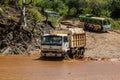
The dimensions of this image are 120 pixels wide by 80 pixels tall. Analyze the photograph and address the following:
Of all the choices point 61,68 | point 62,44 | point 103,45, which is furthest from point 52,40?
point 103,45

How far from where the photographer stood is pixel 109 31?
2233 inches

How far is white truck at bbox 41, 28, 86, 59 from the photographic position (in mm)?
32188

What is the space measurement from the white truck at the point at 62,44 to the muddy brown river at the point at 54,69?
0.71 meters

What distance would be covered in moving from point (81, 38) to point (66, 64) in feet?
17.4

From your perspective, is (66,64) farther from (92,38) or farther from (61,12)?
(61,12)

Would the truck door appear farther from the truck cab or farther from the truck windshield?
the truck windshield

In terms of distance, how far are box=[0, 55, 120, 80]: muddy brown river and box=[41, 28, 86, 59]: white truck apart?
71cm

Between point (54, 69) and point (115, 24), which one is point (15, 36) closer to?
point (54, 69)

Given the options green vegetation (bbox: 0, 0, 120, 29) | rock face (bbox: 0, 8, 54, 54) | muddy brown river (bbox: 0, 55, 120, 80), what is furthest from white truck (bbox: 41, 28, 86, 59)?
green vegetation (bbox: 0, 0, 120, 29)

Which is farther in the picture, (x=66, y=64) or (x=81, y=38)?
(x=81, y=38)

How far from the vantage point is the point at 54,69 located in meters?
28.7

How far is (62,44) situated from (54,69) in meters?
3.94

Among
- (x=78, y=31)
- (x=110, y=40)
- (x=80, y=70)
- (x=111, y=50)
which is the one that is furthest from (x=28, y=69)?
(x=110, y=40)

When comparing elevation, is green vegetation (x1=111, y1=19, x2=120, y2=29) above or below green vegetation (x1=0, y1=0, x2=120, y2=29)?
below
